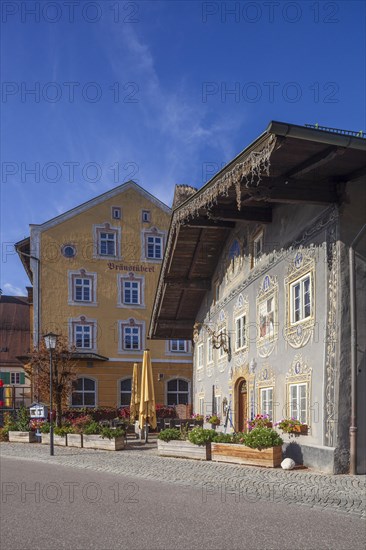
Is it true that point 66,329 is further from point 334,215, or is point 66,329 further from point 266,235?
point 334,215

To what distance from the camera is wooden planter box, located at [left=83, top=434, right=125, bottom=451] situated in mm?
19047

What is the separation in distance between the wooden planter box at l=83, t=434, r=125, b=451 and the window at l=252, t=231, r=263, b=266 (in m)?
6.74

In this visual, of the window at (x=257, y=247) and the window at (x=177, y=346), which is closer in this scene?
the window at (x=257, y=247)

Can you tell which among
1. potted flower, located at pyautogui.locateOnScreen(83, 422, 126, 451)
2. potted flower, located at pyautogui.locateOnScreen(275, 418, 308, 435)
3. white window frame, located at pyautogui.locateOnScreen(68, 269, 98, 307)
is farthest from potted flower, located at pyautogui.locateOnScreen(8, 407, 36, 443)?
potted flower, located at pyautogui.locateOnScreen(275, 418, 308, 435)

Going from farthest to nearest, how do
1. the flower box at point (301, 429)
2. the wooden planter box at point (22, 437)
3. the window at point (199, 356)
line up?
1. the window at point (199, 356)
2. the wooden planter box at point (22, 437)
3. the flower box at point (301, 429)

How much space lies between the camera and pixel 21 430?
24.0m

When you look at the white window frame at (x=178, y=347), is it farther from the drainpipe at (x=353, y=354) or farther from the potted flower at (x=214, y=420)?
the drainpipe at (x=353, y=354)

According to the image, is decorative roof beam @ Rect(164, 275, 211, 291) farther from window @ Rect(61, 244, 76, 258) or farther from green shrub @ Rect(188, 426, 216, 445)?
window @ Rect(61, 244, 76, 258)

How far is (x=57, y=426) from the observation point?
73.7 feet

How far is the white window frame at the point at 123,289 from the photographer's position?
121 feet

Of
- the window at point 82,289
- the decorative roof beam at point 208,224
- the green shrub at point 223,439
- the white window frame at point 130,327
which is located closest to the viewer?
the green shrub at point 223,439

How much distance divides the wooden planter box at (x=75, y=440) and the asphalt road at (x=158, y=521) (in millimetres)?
8429

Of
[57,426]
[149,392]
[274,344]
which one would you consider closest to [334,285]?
[274,344]

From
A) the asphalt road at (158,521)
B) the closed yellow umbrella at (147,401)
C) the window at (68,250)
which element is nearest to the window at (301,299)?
the asphalt road at (158,521)
